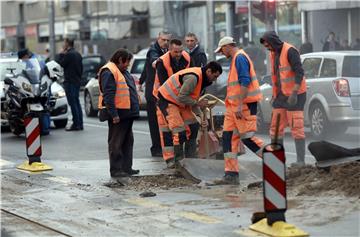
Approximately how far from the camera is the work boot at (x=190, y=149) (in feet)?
38.2

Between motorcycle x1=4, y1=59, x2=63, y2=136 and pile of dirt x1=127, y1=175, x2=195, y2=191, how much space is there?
543 centimetres

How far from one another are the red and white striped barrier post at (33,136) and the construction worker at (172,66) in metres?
1.69

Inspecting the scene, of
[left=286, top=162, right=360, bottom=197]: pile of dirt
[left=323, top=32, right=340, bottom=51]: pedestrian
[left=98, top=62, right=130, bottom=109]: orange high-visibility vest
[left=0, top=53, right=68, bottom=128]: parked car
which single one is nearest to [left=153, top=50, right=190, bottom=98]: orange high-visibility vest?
[left=98, top=62, right=130, bottom=109]: orange high-visibility vest

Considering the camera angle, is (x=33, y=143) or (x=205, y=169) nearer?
(x=205, y=169)

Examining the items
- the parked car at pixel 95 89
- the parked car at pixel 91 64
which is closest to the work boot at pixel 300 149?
the parked car at pixel 95 89

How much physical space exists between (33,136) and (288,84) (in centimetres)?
360

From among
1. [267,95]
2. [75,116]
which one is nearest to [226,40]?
[267,95]

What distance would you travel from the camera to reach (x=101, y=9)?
44875 mm

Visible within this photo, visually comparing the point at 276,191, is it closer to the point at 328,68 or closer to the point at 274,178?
the point at 274,178

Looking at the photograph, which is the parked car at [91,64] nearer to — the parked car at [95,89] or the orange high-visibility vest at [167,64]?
the parked car at [95,89]

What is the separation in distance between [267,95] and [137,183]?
21.1 feet

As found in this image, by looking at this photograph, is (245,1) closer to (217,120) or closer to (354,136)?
(354,136)

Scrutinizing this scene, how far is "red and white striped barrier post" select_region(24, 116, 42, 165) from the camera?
39.5 ft

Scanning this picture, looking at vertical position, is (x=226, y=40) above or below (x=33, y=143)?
above
